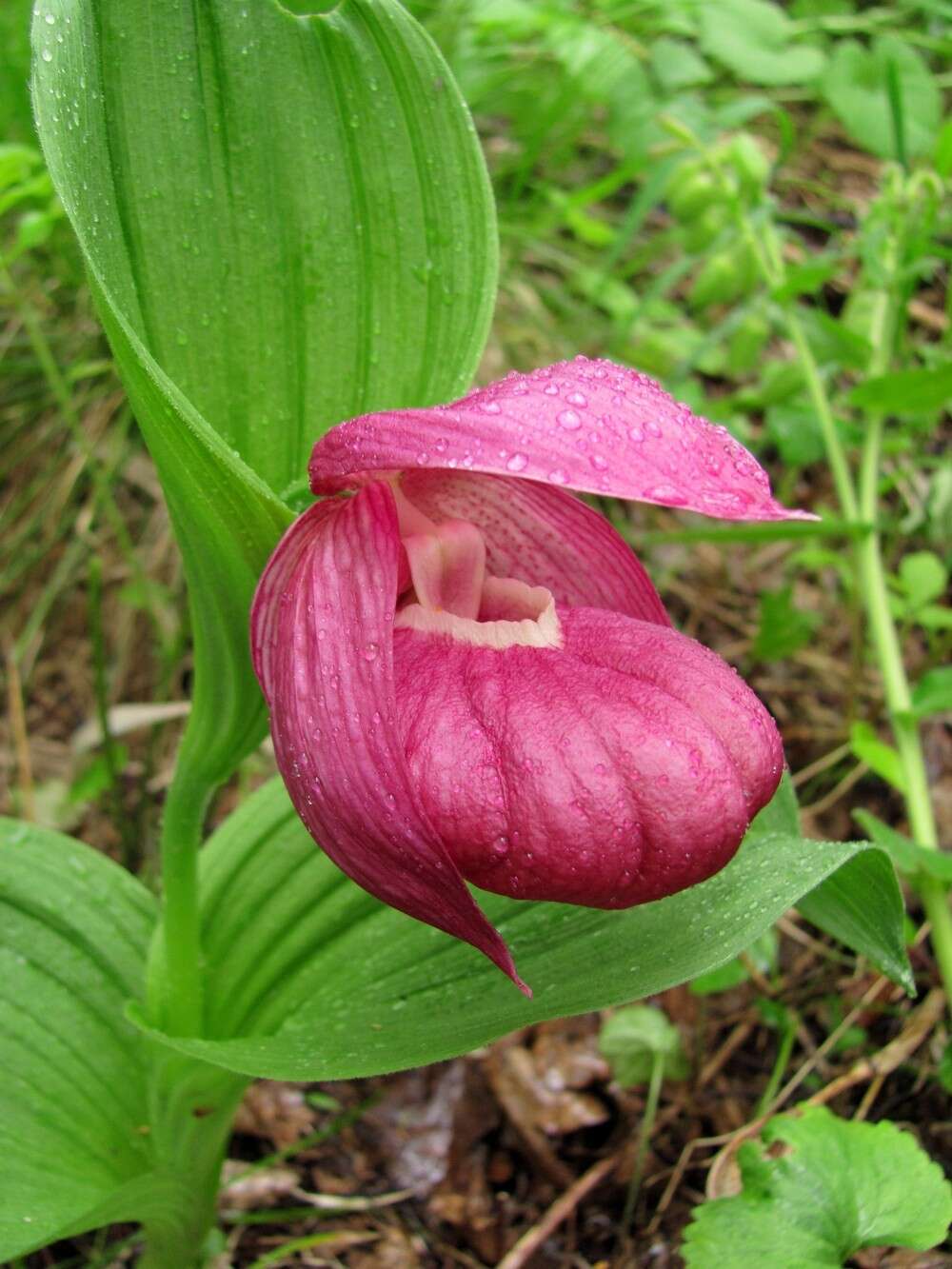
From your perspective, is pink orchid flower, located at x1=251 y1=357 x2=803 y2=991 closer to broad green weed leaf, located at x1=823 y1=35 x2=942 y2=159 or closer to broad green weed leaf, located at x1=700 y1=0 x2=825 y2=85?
broad green weed leaf, located at x1=823 y1=35 x2=942 y2=159

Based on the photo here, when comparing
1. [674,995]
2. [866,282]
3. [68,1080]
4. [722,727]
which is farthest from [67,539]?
[722,727]

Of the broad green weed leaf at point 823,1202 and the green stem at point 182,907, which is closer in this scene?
the broad green weed leaf at point 823,1202

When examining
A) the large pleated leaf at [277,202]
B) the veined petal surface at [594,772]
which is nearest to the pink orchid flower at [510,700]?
the veined petal surface at [594,772]

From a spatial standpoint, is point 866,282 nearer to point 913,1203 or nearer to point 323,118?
point 323,118

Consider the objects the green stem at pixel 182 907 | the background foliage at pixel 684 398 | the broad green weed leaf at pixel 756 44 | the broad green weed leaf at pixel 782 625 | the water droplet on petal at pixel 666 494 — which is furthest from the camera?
the broad green weed leaf at pixel 756 44

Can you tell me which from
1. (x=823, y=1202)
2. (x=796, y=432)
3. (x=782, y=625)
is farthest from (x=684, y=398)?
(x=823, y=1202)

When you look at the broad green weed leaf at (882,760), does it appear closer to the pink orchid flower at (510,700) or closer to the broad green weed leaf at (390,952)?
the broad green weed leaf at (390,952)

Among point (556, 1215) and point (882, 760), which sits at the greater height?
point (882, 760)

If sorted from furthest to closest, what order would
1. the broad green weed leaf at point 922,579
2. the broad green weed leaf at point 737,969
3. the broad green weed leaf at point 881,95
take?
the broad green weed leaf at point 881,95 < the broad green weed leaf at point 922,579 < the broad green weed leaf at point 737,969

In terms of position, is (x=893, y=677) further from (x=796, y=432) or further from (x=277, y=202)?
(x=277, y=202)
